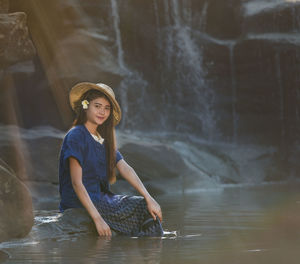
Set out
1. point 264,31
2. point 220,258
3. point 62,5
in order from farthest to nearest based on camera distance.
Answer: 1. point 264,31
2. point 62,5
3. point 220,258

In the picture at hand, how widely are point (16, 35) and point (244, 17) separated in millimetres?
7834

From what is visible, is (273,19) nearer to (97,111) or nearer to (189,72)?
(189,72)

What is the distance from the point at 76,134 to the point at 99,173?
396 millimetres

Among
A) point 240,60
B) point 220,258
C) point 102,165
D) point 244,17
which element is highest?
point 244,17

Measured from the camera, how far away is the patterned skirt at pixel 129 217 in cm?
558

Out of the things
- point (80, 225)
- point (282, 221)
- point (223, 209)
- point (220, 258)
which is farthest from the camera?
point (223, 209)

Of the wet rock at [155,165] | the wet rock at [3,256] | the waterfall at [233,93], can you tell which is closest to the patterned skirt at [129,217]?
the wet rock at [3,256]

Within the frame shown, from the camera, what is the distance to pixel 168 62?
1736 cm

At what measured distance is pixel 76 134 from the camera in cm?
569

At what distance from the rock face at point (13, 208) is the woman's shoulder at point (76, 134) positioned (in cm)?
63

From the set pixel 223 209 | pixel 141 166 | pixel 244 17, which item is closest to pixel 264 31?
pixel 244 17

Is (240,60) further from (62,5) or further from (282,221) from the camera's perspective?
(282,221)

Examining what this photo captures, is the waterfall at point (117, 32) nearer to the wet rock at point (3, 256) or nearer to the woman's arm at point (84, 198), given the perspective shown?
the woman's arm at point (84, 198)

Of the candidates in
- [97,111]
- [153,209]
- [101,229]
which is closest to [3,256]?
[101,229]
